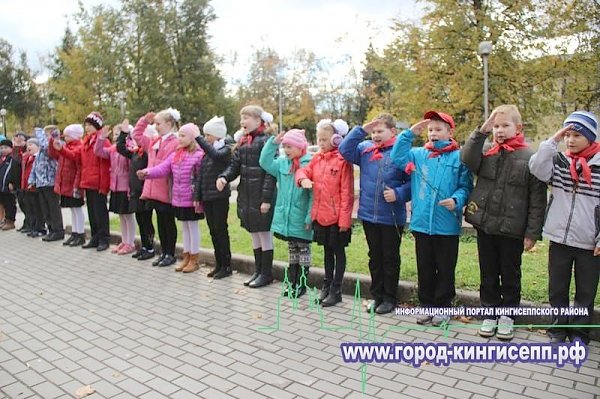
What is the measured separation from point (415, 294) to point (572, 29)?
12.8 metres

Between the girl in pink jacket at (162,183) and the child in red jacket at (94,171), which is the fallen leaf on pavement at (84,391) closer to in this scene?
the girl in pink jacket at (162,183)

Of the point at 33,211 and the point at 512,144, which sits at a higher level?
the point at 512,144

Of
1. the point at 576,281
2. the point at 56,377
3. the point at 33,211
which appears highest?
the point at 576,281

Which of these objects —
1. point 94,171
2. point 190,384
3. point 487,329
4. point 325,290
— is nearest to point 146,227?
point 94,171

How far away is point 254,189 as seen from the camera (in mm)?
6039

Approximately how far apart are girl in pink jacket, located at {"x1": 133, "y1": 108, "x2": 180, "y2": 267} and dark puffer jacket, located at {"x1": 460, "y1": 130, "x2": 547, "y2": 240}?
421 centimetres

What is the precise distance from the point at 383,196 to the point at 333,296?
1.24m

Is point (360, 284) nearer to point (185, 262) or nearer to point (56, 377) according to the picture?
point (185, 262)

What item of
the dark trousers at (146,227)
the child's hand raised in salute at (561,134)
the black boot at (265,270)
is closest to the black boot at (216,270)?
the black boot at (265,270)

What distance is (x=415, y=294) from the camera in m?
5.21

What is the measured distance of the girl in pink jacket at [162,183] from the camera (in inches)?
280

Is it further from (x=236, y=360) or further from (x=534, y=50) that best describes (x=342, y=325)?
(x=534, y=50)

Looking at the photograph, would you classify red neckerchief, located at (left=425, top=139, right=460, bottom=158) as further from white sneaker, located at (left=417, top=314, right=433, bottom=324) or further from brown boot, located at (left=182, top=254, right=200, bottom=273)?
brown boot, located at (left=182, top=254, right=200, bottom=273)

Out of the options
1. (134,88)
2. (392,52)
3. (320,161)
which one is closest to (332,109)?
(134,88)
